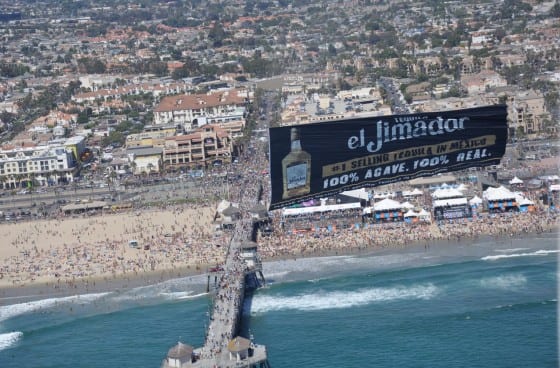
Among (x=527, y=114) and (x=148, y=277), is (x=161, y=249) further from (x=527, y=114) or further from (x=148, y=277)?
(x=527, y=114)

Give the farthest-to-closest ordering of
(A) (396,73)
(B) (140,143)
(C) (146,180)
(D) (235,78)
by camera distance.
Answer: (D) (235,78) < (A) (396,73) < (B) (140,143) < (C) (146,180)

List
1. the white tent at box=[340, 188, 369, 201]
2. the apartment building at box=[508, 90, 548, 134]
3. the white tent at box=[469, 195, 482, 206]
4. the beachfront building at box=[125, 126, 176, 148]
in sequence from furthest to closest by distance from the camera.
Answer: the beachfront building at box=[125, 126, 176, 148] < the apartment building at box=[508, 90, 548, 134] < the white tent at box=[340, 188, 369, 201] < the white tent at box=[469, 195, 482, 206]

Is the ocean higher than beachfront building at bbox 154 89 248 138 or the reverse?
the reverse

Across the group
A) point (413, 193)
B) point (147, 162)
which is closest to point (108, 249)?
point (413, 193)

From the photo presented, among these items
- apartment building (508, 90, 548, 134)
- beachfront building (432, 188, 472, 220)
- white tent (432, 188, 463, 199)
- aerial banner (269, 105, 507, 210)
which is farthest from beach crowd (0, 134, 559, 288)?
aerial banner (269, 105, 507, 210)

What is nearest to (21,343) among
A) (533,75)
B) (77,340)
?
(77,340)

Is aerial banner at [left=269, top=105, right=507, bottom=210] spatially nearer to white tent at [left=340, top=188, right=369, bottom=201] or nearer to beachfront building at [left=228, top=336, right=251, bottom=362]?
beachfront building at [left=228, top=336, right=251, bottom=362]

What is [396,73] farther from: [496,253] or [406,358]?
[406,358]
